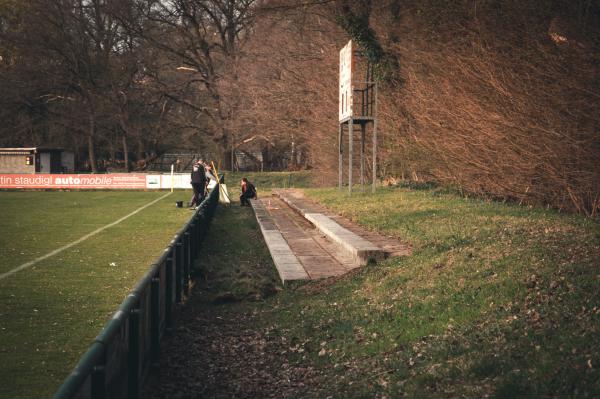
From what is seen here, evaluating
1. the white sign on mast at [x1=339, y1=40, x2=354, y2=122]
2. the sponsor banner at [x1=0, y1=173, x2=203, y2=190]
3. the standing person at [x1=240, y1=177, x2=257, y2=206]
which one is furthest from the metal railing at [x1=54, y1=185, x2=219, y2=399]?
the sponsor banner at [x1=0, y1=173, x2=203, y2=190]

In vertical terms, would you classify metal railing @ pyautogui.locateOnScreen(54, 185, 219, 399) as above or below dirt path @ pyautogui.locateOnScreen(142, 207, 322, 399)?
above

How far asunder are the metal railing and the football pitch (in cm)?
95

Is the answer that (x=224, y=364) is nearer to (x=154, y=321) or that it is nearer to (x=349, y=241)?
(x=154, y=321)

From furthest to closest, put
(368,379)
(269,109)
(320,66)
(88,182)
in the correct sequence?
(269,109) → (88,182) → (320,66) → (368,379)

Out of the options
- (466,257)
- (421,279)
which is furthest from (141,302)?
(466,257)

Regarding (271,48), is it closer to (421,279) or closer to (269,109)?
(269,109)

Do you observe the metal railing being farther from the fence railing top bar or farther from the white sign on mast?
the white sign on mast

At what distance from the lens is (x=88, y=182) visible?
39.0m

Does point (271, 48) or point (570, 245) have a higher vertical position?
point (271, 48)

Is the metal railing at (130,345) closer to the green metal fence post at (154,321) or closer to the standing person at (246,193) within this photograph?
the green metal fence post at (154,321)

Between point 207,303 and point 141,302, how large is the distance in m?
4.31

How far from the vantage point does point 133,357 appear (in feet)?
15.5

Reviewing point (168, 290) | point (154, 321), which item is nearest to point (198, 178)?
point (168, 290)

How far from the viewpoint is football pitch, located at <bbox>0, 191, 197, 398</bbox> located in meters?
6.37
